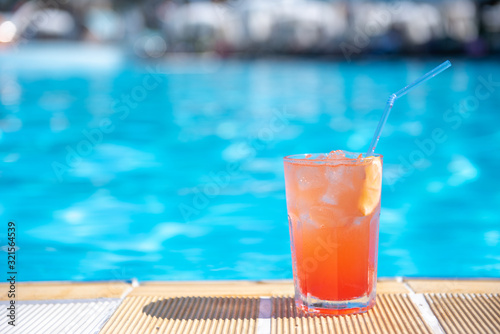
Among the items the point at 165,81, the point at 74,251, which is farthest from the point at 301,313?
the point at 165,81

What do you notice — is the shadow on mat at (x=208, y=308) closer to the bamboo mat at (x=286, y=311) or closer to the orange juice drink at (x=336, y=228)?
the bamboo mat at (x=286, y=311)

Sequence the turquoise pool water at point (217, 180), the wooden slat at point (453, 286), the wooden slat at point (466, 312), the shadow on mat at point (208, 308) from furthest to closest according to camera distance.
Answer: the turquoise pool water at point (217, 180) < the wooden slat at point (453, 286) < the shadow on mat at point (208, 308) < the wooden slat at point (466, 312)

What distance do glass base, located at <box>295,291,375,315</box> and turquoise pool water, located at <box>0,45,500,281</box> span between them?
1.15 metres

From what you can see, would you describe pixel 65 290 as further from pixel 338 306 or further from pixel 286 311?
pixel 338 306

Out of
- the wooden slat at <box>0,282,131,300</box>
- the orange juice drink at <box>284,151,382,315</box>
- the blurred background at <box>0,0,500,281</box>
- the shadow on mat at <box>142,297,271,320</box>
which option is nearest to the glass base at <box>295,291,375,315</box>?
the orange juice drink at <box>284,151,382,315</box>

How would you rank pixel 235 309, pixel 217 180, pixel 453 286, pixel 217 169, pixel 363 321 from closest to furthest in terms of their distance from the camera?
pixel 363 321 < pixel 235 309 < pixel 453 286 < pixel 217 180 < pixel 217 169

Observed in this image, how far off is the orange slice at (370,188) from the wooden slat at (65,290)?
0.67 meters

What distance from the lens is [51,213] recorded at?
12.9 ft

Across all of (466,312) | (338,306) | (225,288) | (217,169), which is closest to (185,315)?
(225,288)

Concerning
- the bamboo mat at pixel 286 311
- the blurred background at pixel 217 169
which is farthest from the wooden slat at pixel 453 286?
the blurred background at pixel 217 169

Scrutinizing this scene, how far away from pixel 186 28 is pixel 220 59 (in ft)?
15.1

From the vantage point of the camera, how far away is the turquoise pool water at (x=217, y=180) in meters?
3.05

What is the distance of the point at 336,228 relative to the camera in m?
1.54

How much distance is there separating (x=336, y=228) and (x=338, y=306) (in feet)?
0.60
